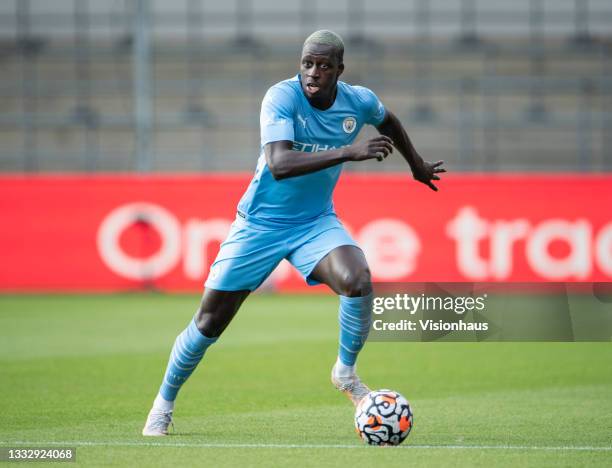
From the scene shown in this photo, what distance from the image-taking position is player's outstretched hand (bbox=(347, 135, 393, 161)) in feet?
20.6

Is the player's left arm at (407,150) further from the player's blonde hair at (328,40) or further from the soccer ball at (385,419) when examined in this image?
the soccer ball at (385,419)

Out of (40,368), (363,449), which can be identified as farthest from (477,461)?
(40,368)

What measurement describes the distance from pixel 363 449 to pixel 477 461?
2.35 feet

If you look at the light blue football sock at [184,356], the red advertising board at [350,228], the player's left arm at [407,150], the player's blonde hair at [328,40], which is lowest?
the red advertising board at [350,228]

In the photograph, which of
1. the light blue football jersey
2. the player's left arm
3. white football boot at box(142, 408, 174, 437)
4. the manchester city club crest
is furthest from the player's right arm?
white football boot at box(142, 408, 174, 437)

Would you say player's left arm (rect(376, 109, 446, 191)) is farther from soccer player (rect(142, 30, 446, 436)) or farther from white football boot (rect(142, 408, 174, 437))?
white football boot (rect(142, 408, 174, 437))

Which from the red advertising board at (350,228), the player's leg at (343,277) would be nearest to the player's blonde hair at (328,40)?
the player's leg at (343,277)

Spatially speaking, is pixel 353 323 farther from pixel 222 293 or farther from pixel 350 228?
pixel 350 228

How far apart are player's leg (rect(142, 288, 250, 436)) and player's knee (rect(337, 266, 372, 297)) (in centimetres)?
66

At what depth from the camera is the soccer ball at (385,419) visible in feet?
21.6

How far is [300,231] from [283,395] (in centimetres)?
243

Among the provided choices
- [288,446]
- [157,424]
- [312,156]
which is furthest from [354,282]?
[157,424]

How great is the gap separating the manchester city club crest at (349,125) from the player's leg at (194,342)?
117 cm

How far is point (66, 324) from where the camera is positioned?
15.0 meters
